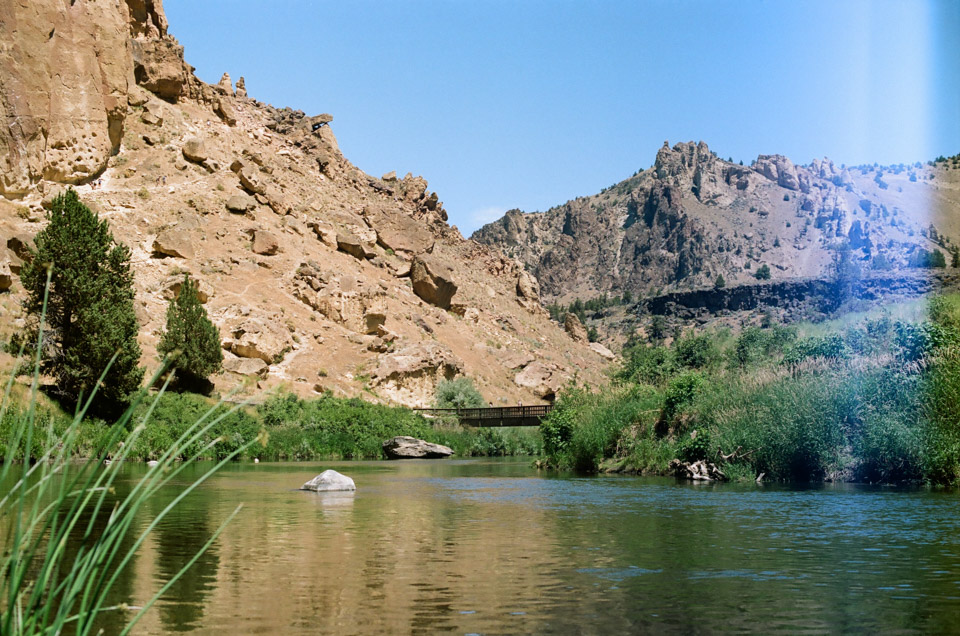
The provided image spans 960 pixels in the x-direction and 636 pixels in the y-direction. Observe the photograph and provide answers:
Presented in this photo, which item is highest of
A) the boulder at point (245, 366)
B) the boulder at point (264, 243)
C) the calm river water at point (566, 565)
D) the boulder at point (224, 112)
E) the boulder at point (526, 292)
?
the boulder at point (224, 112)

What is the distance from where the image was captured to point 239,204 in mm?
60938

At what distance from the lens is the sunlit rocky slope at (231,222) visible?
166 feet

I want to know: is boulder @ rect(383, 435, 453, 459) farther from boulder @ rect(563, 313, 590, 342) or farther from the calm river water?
boulder @ rect(563, 313, 590, 342)

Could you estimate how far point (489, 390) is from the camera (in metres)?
63.8

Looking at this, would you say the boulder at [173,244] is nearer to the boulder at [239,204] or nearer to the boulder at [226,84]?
the boulder at [239,204]

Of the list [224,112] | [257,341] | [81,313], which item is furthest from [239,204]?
[81,313]

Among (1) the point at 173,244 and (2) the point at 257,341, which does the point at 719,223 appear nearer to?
(1) the point at 173,244

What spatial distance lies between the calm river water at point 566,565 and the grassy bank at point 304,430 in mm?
16332

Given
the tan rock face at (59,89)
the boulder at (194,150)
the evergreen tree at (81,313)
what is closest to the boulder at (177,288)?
the tan rock face at (59,89)

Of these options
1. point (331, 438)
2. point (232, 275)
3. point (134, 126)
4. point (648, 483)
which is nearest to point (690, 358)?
point (331, 438)

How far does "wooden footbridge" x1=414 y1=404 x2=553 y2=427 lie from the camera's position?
49.4m

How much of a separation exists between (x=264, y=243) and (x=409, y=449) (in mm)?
23228

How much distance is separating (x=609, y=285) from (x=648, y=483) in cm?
14282

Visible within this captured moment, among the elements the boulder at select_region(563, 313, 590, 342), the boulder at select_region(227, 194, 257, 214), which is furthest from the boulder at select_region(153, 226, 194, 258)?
the boulder at select_region(563, 313, 590, 342)
